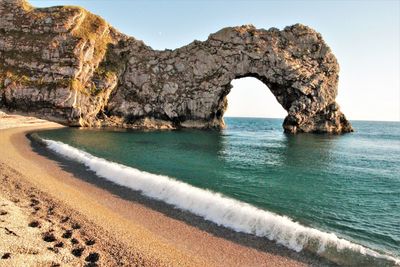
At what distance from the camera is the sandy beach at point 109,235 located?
40.0 feet

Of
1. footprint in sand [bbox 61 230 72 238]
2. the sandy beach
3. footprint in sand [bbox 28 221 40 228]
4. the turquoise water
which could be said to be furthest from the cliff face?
footprint in sand [bbox 61 230 72 238]

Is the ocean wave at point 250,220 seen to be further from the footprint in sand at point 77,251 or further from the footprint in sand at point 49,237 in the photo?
the footprint in sand at point 49,237

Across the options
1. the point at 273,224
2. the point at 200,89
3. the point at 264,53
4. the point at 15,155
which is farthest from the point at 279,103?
the point at 273,224

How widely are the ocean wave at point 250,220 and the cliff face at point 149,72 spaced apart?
6808 cm

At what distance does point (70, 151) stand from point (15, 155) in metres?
5.64

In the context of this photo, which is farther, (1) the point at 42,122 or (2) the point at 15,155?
(1) the point at 42,122

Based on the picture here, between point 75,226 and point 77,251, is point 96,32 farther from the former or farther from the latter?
point 77,251

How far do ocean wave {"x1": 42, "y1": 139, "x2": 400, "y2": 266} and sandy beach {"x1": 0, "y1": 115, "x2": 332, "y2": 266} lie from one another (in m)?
0.77

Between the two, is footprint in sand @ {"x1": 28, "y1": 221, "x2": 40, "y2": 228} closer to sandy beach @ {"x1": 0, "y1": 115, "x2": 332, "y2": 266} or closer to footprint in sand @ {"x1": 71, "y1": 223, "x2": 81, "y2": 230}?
sandy beach @ {"x1": 0, "y1": 115, "x2": 332, "y2": 266}

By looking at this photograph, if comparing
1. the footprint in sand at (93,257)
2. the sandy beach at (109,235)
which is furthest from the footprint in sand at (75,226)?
the footprint in sand at (93,257)

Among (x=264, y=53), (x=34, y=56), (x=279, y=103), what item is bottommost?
(x=279, y=103)

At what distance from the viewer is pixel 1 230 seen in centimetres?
1327

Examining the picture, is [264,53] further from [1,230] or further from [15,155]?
[1,230]

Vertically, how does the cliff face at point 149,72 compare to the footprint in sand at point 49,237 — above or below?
above
